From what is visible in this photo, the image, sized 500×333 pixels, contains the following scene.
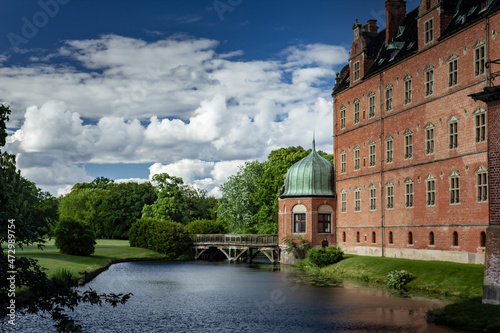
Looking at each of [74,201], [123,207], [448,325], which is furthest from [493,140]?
[74,201]

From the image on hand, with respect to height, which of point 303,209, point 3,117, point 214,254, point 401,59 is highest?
point 401,59

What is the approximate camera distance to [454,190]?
33.5 meters

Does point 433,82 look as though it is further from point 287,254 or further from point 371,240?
point 287,254

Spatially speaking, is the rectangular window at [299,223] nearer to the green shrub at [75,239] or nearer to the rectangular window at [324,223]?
the rectangular window at [324,223]

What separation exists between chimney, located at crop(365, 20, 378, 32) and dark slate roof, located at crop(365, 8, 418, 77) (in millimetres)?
6548

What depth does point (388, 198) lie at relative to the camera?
137 feet

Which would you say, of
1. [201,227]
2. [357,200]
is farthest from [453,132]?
[201,227]

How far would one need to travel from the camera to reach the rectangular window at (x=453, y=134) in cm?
3353

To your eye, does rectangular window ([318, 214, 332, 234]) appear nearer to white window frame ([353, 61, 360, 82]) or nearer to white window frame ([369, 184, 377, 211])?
white window frame ([369, 184, 377, 211])

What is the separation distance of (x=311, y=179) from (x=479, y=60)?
23.2 meters

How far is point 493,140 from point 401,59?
68.9 feet

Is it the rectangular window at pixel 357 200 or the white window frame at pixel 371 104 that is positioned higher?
the white window frame at pixel 371 104

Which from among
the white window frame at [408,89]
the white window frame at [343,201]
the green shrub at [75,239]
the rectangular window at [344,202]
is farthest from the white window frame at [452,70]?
the green shrub at [75,239]

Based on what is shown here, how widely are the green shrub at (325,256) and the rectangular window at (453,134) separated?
13.8 metres
